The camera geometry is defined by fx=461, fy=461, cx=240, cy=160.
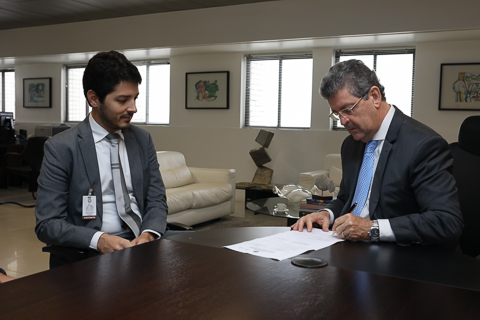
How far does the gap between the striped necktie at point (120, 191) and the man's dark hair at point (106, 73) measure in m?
0.22

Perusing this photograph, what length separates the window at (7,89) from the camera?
11.5 meters

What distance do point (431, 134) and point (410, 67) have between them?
5797 millimetres

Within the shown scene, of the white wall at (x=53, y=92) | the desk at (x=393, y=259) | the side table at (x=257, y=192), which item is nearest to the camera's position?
the desk at (x=393, y=259)

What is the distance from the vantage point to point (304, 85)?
792 cm

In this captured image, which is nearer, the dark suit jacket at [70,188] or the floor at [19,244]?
the dark suit jacket at [70,188]

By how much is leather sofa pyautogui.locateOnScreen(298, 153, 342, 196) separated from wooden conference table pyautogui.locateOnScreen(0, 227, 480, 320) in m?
4.90

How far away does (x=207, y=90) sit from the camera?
853 cm

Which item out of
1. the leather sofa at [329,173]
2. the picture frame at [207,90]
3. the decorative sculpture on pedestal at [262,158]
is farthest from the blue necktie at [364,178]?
the picture frame at [207,90]

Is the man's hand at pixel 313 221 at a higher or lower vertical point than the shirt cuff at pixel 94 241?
higher

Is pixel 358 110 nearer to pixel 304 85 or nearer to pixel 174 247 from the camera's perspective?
pixel 174 247

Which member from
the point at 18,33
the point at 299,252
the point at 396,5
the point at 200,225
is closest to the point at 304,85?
the point at 396,5

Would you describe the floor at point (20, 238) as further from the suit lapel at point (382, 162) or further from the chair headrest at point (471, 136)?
the chair headrest at point (471, 136)

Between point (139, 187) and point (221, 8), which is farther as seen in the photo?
point (221, 8)

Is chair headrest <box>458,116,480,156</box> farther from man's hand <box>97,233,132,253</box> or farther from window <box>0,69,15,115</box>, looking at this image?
window <box>0,69,15,115</box>
